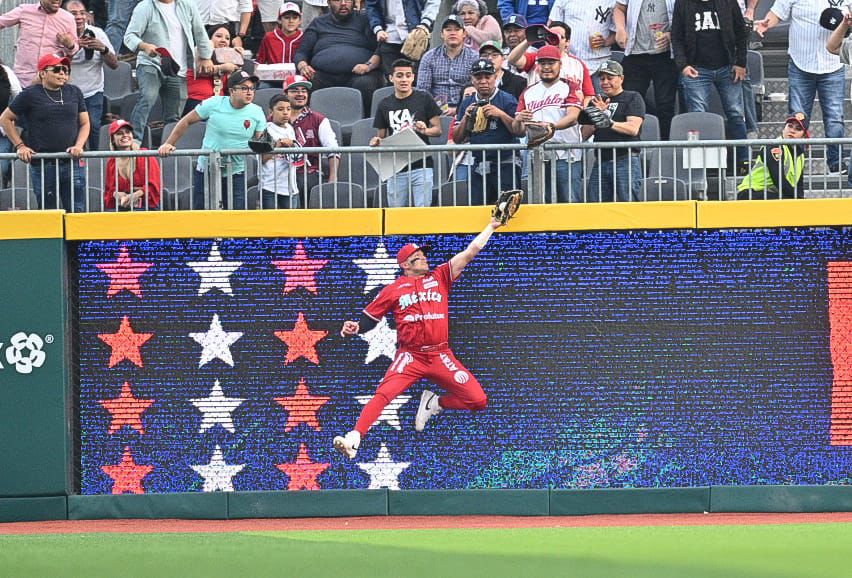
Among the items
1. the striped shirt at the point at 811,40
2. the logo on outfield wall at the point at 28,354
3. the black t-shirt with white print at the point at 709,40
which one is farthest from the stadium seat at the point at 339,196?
the striped shirt at the point at 811,40

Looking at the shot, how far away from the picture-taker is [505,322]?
13.0 meters

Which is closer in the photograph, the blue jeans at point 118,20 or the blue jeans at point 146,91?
the blue jeans at point 146,91

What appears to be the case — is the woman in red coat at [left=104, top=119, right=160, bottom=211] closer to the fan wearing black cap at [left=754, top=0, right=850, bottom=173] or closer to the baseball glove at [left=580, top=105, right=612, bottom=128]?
the baseball glove at [left=580, top=105, right=612, bottom=128]

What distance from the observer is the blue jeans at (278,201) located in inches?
522

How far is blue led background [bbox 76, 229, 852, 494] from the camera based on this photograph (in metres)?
12.8

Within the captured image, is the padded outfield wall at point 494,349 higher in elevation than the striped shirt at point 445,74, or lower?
lower

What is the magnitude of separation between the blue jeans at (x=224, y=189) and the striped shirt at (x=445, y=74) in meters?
2.78

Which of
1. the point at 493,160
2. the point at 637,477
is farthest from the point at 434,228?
the point at 637,477

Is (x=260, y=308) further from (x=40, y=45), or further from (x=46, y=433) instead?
(x=40, y=45)

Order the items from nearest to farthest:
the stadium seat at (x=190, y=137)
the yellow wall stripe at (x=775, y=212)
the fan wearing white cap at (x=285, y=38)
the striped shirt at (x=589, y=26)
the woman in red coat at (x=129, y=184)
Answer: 1. the yellow wall stripe at (x=775, y=212)
2. the woman in red coat at (x=129, y=184)
3. the stadium seat at (x=190, y=137)
4. the striped shirt at (x=589, y=26)
5. the fan wearing white cap at (x=285, y=38)

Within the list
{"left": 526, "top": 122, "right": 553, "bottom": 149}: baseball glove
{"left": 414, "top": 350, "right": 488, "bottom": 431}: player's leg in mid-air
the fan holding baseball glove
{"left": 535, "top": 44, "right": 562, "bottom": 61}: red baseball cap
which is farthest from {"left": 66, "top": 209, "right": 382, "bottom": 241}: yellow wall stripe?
{"left": 535, "top": 44, "right": 562, "bottom": 61}: red baseball cap

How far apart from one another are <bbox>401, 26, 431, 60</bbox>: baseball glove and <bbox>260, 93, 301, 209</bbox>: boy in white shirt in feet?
7.89

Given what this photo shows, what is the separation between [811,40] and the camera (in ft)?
49.6

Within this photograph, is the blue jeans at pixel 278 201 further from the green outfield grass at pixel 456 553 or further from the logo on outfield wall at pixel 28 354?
the green outfield grass at pixel 456 553
